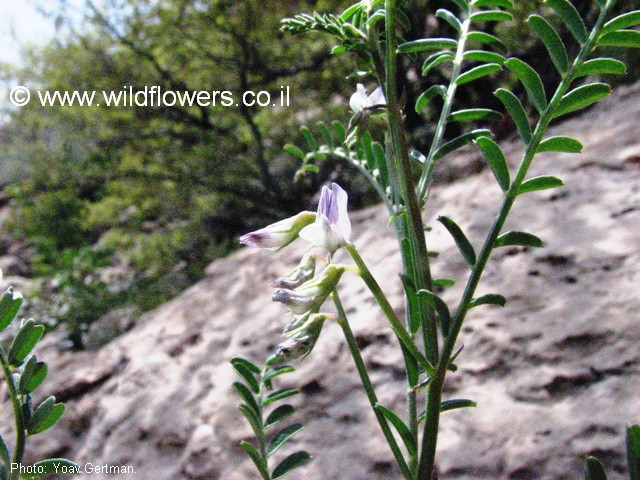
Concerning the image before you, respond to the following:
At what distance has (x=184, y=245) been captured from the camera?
11.3 ft

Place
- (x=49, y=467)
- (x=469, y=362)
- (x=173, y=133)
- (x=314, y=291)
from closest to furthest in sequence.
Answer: (x=314, y=291)
(x=49, y=467)
(x=469, y=362)
(x=173, y=133)

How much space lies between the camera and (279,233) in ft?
1.40

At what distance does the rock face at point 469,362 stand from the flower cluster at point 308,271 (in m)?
0.57

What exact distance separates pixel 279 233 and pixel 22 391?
0.86 ft

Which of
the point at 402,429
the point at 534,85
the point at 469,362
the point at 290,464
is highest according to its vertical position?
the point at 534,85

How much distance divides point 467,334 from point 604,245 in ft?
1.15

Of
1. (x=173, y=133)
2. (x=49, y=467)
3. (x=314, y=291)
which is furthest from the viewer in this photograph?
(x=173, y=133)

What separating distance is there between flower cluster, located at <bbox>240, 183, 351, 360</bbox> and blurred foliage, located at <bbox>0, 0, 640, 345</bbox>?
235 cm

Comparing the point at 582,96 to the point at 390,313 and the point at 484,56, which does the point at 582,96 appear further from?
the point at 390,313

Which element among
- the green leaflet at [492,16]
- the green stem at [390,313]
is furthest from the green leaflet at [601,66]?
the green stem at [390,313]

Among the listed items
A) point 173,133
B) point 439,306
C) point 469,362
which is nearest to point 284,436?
point 439,306

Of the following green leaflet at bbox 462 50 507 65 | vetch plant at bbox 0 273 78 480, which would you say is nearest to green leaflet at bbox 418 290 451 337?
green leaflet at bbox 462 50 507 65

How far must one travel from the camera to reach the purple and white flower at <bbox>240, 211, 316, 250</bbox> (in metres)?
0.43

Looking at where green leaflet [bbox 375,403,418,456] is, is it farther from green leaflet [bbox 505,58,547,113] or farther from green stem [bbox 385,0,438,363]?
green leaflet [bbox 505,58,547,113]
